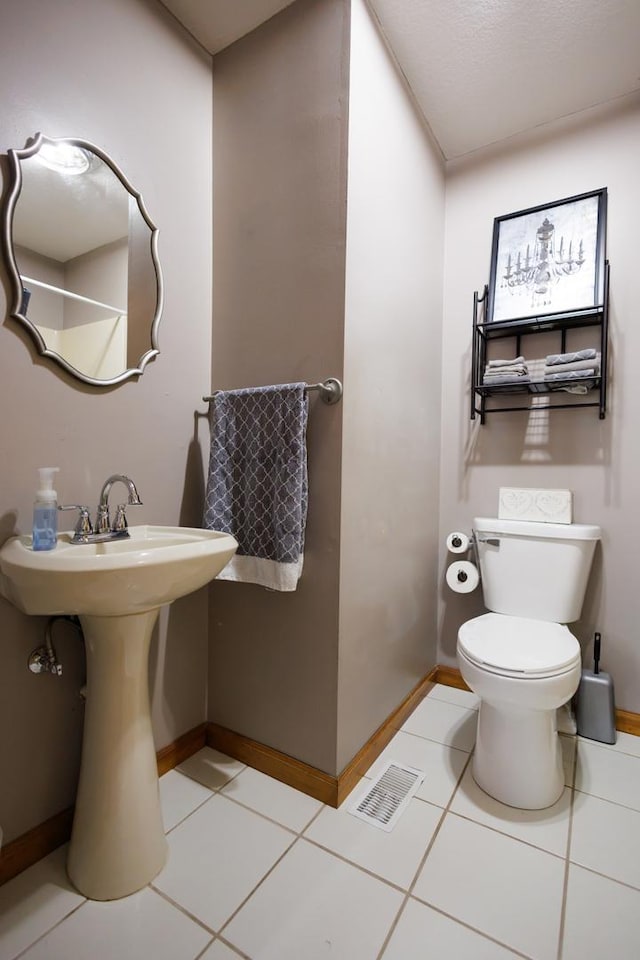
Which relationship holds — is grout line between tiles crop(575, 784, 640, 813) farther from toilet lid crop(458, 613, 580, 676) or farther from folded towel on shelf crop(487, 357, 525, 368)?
folded towel on shelf crop(487, 357, 525, 368)

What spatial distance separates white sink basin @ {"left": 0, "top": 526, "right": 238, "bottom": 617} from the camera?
88 centimetres

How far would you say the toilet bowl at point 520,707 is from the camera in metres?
1.28

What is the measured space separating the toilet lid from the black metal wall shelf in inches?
33.5

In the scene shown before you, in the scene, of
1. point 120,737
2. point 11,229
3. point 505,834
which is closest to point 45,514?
point 120,737

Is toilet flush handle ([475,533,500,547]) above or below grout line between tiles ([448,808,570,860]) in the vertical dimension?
above

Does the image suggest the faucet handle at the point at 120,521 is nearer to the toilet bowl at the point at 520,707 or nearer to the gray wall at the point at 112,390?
the gray wall at the point at 112,390

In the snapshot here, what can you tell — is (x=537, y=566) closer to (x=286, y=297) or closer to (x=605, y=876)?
(x=605, y=876)

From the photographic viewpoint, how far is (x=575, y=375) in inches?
67.6

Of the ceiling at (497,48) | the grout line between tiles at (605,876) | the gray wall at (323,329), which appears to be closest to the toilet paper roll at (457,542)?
the gray wall at (323,329)

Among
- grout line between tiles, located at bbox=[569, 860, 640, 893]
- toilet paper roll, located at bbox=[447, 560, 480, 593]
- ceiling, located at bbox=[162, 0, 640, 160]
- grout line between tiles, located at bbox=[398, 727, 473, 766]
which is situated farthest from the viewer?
toilet paper roll, located at bbox=[447, 560, 480, 593]

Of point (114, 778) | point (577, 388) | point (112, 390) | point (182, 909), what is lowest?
point (182, 909)

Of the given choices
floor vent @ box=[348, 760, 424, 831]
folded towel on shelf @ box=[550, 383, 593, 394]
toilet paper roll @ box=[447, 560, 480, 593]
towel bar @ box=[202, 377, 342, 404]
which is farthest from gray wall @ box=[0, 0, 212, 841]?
folded towel on shelf @ box=[550, 383, 593, 394]

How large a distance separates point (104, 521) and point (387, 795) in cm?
116

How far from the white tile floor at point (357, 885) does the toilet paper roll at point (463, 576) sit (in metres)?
0.70
